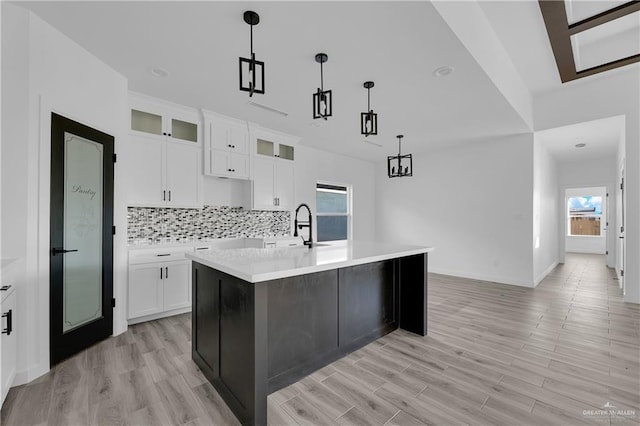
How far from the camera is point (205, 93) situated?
3539mm

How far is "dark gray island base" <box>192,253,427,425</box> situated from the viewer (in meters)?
1.70

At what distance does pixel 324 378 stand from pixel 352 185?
543 centimetres

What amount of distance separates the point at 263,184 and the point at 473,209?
4.27 metres

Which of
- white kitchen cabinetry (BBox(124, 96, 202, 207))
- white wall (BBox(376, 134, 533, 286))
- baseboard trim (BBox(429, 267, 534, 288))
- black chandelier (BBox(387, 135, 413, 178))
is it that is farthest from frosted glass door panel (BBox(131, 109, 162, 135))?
baseboard trim (BBox(429, 267, 534, 288))

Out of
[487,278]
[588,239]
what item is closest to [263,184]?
[487,278]

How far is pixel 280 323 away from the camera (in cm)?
208

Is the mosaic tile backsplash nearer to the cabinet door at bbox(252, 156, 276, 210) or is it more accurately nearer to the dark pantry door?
the cabinet door at bbox(252, 156, 276, 210)

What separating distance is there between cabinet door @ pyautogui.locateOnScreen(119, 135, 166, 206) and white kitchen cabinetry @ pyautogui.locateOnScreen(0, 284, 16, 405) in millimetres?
1687

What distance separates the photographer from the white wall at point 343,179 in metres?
6.07

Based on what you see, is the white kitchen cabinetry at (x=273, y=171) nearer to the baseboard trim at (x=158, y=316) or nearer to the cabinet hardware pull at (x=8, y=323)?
the baseboard trim at (x=158, y=316)

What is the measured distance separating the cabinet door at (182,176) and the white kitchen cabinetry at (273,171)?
0.95 metres

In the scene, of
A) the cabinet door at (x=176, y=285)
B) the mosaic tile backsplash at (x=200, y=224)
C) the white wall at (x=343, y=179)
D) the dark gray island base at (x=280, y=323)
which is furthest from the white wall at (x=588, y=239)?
the cabinet door at (x=176, y=285)

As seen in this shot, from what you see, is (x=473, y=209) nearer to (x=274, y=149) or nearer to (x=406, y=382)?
(x=274, y=149)

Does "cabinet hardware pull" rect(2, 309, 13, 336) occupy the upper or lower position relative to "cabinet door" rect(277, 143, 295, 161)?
lower
